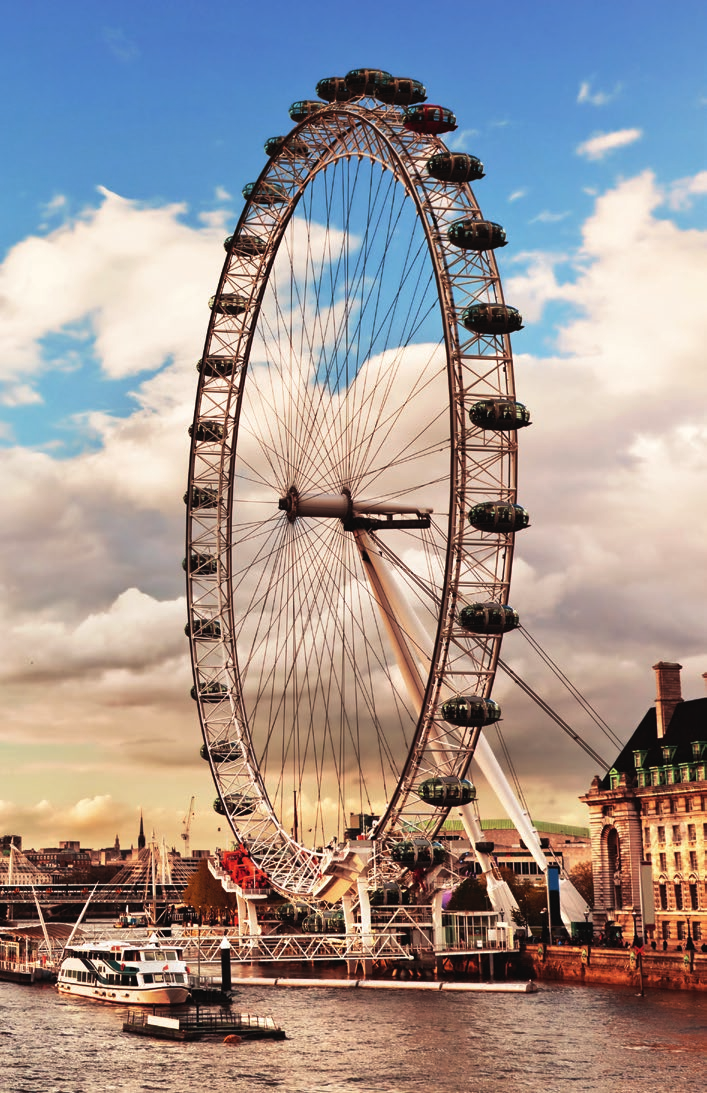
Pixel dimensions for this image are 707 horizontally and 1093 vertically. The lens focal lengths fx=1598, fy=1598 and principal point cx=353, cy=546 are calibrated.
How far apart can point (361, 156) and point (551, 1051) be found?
53345mm

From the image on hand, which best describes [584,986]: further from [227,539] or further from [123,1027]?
[227,539]

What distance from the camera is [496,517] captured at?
8550 centimetres

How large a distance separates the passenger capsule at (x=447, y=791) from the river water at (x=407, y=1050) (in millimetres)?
10795

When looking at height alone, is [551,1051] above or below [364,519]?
below

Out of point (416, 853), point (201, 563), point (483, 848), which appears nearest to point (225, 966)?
point (416, 853)

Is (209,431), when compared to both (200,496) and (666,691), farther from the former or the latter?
(666,691)

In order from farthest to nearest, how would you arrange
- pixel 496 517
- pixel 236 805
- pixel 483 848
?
1. pixel 236 805
2. pixel 483 848
3. pixel 496 517

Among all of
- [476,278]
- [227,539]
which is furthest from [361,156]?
[227,539]

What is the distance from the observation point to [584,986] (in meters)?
88.1

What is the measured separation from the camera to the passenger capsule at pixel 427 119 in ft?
290

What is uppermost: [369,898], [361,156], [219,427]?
[361,156]

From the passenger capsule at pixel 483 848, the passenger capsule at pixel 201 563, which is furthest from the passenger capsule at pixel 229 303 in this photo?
the passenger capsule at pixel 483 848

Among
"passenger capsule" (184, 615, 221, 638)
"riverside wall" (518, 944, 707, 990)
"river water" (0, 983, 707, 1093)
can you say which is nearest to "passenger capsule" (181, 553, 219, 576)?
"passenger capsule" (184, 615, 221, 638)

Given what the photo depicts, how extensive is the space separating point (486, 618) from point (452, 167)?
2456 centimetres
